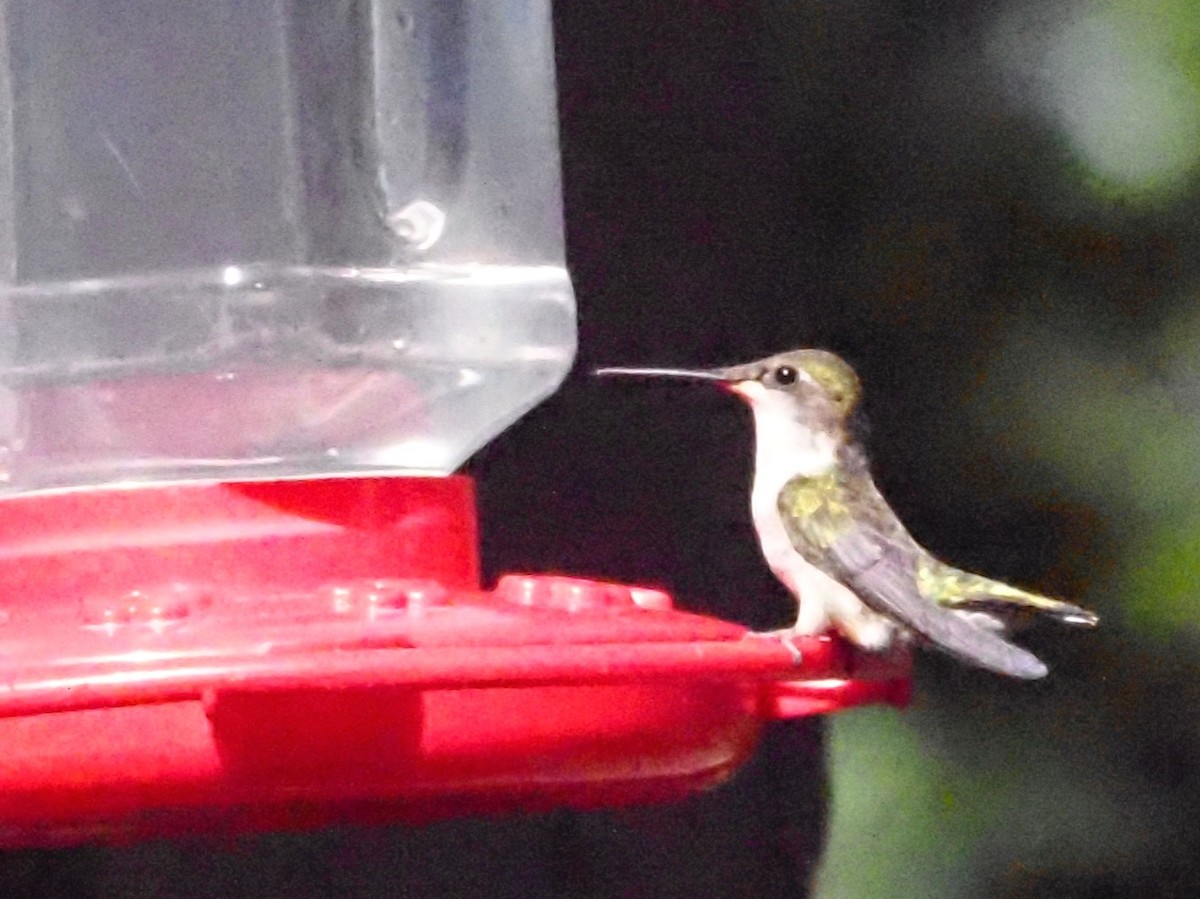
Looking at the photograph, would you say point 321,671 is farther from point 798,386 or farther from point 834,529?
point 798,386

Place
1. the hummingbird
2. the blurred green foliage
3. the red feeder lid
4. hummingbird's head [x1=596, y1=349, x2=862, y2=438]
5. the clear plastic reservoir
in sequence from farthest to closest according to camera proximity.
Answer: the blurred green foliage < hummingbird's head [x1=596, y1=349, x2=862, y2=438] < the hummingbird < the clear plastic reservoir < the red feeder lid

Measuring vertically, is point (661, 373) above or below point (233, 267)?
below

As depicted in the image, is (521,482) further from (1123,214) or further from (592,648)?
(592,648)

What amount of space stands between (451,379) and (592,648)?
851 mm

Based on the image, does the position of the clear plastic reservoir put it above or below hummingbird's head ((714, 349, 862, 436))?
above

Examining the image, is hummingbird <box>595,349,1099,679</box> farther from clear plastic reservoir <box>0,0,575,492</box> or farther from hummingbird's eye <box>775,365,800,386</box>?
clear plastic reservoir <box>0,0,575,492</box>

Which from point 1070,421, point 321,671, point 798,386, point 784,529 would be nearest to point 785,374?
point 798,386

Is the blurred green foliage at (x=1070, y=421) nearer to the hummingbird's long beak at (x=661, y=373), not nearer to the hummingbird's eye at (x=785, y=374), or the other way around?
the hummingbird's eye at (x=785, y=374)

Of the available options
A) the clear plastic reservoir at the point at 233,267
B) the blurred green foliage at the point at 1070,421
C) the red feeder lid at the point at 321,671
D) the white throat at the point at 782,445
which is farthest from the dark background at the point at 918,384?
the red feeder lid at the point at 321,671

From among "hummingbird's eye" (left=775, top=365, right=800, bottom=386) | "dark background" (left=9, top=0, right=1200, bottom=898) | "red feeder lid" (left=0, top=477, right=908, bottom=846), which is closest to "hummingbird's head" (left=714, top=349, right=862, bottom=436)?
"hummingbird's eye" (left=775, top=365, right=800, bottom=386)

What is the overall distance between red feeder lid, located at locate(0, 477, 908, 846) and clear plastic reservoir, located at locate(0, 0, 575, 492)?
0.22m

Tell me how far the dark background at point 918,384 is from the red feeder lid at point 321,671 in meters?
0.90

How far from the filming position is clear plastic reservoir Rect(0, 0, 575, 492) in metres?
2.05

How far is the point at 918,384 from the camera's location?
3014 millimetres
